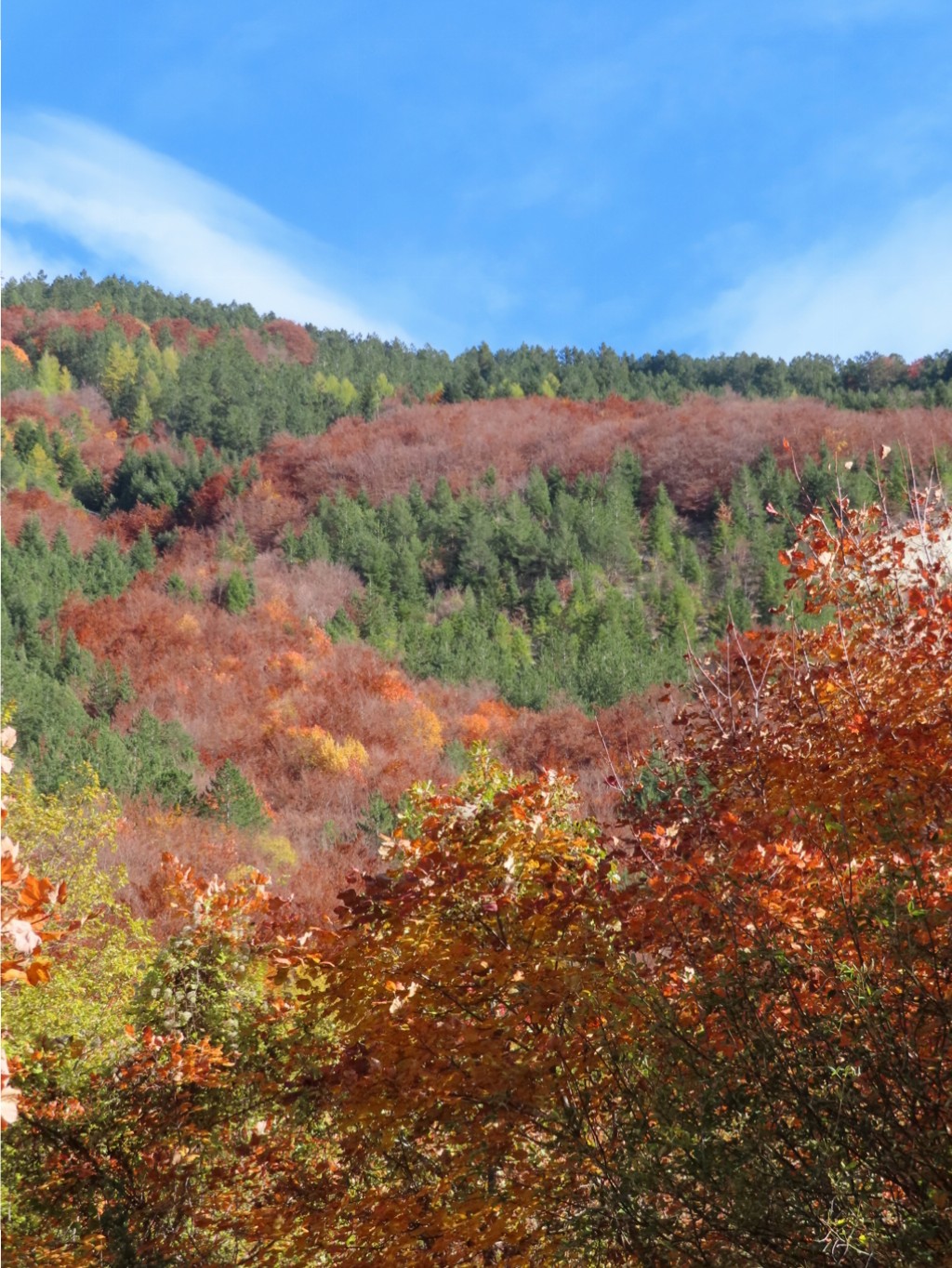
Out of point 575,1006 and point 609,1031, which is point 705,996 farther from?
point 575,1006

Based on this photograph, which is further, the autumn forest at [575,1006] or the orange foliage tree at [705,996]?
the autumn forest at [575,1006]

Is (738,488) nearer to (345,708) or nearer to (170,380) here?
(345,708)

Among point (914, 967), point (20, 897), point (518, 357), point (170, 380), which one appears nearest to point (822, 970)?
point (914, 967)

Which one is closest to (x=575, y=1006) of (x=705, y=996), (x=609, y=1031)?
(x=609, y=1031)

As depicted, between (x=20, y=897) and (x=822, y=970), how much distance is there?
2.96m

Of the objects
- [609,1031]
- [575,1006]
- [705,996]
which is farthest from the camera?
[575,1006]

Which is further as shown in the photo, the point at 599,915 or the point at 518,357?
the point at 518,357

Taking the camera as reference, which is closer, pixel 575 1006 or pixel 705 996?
pixel 705 996

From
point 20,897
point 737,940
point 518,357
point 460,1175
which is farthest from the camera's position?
point 518,357

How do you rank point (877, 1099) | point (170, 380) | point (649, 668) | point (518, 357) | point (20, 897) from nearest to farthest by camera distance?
point (877, 1099)
point (20, 897)
point (649, 668)
point (170, 380)
point (518, 357)

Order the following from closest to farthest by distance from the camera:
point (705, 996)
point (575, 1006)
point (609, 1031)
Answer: point (705, 996) < point (609, 1031) < point (575, 1006)

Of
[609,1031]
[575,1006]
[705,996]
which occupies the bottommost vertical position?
[575,1006]

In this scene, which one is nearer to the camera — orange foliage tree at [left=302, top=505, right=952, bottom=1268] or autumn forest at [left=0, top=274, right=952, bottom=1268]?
orange foliage tree at [left=302, top=505, right=952, bottom=1268]

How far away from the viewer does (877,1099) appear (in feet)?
11.5
